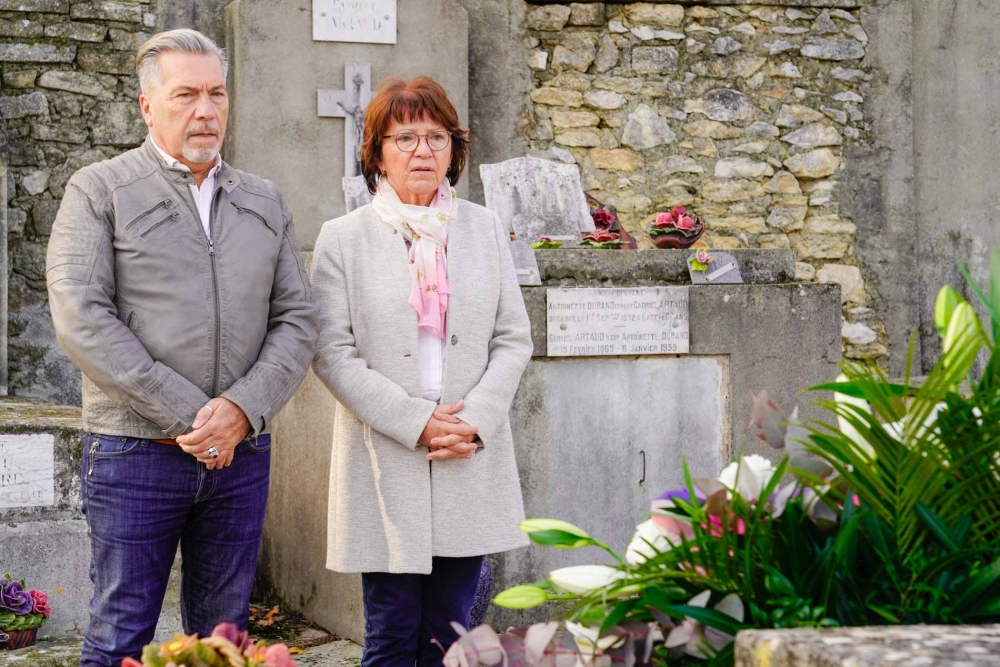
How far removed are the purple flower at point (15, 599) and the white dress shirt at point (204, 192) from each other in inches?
62.9

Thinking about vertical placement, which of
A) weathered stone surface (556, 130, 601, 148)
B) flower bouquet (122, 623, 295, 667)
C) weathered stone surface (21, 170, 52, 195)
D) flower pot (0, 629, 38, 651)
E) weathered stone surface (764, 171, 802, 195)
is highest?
weathered stone surface (556, 130, 601, 148)

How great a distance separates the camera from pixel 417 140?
2660mm

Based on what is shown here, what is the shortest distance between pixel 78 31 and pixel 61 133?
51 cm

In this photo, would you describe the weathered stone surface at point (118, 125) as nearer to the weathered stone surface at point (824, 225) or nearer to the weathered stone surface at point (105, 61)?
the weathered stone surface at point (105, 61)

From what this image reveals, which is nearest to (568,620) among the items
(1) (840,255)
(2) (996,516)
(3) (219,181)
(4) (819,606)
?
(4) (819,606)

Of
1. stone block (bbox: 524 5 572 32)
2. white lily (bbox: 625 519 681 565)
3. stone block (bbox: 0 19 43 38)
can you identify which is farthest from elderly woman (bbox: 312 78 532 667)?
stone block (bbox: 524 5 572 32)

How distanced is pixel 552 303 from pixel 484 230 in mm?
922

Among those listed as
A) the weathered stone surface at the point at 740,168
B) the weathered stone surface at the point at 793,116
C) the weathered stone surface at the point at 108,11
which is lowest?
Result: the weathered stone surface at the point at 740,168

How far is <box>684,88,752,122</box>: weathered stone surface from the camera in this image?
6820mm

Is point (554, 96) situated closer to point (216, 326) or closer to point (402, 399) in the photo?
point (402, 399)

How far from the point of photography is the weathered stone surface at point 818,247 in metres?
6.95

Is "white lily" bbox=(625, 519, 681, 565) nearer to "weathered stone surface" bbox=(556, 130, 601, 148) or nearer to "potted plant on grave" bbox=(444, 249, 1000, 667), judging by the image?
"potted plant on grave" bbox=(444, 249, 1000, 667)

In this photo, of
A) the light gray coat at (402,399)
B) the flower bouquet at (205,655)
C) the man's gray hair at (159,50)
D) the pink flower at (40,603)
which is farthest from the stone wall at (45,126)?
the flower bouquet at (205,655)

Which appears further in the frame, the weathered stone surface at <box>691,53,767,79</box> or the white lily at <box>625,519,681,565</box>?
the weathered stone surface at <box>691,53,767,79</box>
